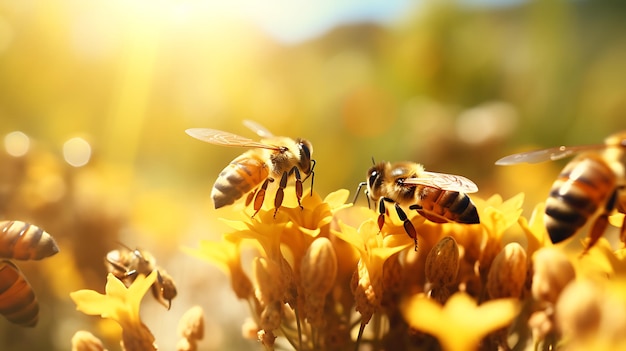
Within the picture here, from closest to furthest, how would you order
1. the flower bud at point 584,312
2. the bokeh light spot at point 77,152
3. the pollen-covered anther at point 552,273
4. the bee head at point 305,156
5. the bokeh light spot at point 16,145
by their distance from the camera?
1. the flower bud at point 584,312
2. the pollen-covered anther at point 552,273
3. the bee head at point 305,156
4. the bokeh light spot at point 16,145
5. the bokeh light spot at point 77,152

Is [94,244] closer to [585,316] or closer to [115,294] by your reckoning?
[115,294]

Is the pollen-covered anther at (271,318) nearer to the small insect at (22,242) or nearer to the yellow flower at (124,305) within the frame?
the yellow flower at (124,305)

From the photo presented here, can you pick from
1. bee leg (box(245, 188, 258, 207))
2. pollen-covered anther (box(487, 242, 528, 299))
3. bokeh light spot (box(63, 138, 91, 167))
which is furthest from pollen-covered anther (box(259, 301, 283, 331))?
bokeh light spot (box(63, 138, 91, 167))

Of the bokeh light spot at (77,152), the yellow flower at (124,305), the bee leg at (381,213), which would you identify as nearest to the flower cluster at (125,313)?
the yellow flower at (124,305)

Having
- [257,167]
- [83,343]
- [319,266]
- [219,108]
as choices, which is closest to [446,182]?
[319,266]

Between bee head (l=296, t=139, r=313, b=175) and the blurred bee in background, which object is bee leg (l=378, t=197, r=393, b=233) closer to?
bee head (l=296, t=139, r=313, b=175)

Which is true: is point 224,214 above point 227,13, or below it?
below

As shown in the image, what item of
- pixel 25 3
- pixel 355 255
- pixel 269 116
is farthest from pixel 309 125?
pixel 355 255
